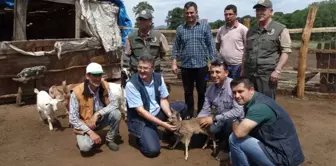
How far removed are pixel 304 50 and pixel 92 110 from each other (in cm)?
506

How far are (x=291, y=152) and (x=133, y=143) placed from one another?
2256 millimetres

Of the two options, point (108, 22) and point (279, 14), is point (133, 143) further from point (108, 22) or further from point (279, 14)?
point (279, 14)

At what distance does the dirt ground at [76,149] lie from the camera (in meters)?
3.99

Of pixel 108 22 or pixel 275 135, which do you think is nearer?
pixel 275 135

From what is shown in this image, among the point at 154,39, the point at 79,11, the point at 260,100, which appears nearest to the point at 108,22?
the point at 79,11

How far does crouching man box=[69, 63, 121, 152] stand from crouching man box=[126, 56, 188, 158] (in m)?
0.25

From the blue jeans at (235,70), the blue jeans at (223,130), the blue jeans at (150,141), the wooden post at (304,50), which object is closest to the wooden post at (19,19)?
the blue jeans at (150,141)

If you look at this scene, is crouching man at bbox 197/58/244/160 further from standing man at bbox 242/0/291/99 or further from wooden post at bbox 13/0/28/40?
wooden post at bbox 13/0/28/40

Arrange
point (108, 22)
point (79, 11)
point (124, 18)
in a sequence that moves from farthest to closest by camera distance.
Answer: point (124, 18) < point (108, 22) < point (79, 11)

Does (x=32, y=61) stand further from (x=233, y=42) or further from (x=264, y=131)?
(x=264, y=131)

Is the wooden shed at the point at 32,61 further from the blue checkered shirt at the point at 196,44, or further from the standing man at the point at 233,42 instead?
the standing man at the point at 233,42

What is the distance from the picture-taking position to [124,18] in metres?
9.58

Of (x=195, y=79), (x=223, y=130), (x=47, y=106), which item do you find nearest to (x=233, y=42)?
(x=195, y=79)

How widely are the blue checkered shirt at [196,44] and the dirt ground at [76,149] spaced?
1266 millimetres
